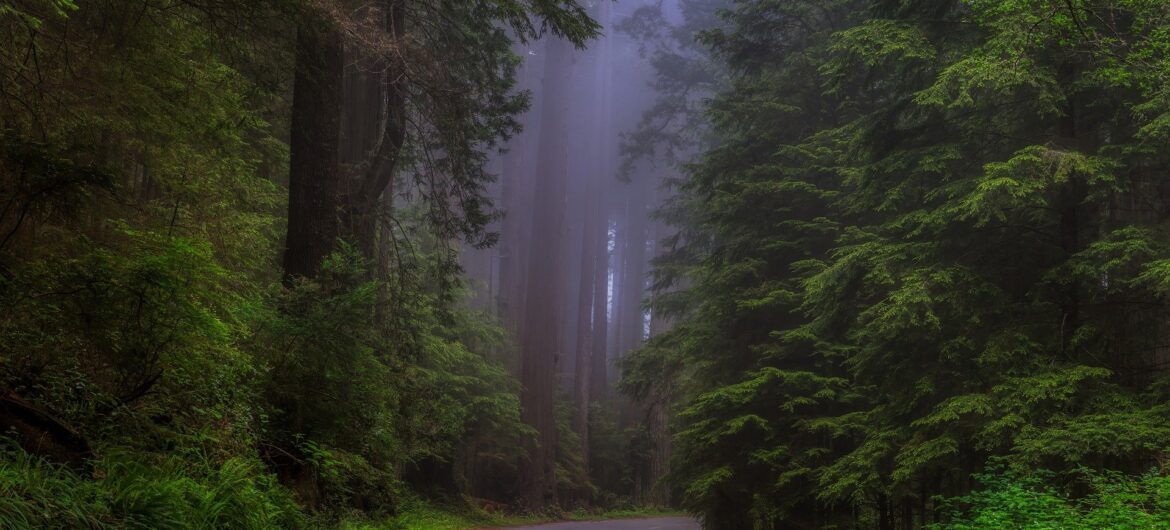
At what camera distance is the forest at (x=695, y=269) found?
18.9 ft

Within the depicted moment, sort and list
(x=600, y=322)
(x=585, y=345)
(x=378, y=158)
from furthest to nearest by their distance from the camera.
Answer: (x=600, y=322) → (x=585, y=345) → (x=378, y=158)

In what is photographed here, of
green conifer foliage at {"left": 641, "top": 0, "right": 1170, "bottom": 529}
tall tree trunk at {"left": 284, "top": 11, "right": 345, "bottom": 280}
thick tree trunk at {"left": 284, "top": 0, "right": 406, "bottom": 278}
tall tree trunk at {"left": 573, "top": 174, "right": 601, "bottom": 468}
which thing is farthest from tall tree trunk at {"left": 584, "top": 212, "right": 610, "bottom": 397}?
tall tree trunk at {"left": 284, "top": 11, "right": 345, "bottom": 280}

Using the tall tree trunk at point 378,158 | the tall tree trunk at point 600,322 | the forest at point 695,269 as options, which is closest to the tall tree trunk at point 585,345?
the tall tree trunk at point 600,322

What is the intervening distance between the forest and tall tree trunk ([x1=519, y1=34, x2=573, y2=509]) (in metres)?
4.80

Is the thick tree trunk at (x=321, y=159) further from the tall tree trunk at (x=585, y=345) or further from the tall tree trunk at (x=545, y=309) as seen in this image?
the tall tree trunk at (x=585, y=345)

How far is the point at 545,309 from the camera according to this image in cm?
2661

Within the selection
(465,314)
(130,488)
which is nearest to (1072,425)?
(130,488)

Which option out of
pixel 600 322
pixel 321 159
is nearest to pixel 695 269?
pixel 321 159

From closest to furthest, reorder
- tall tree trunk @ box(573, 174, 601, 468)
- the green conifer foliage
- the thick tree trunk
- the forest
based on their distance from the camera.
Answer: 1. the forest
2. the green conifer foliage
3. the thick tree trunk
4. tall tree trunk @ box(573, 174, 601, 468)

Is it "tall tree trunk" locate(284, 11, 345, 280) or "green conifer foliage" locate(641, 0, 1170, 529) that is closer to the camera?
"green conifer foliage" locate(641, 0, 1170, 529)

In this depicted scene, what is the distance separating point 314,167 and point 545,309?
55.1 ft

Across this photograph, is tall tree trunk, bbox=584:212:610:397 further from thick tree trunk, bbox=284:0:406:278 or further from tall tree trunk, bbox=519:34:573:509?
thick tree trunk, bbox=284:0:406:278

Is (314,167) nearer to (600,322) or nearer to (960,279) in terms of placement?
(960,279)

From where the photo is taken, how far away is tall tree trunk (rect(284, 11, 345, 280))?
998 centimetres
